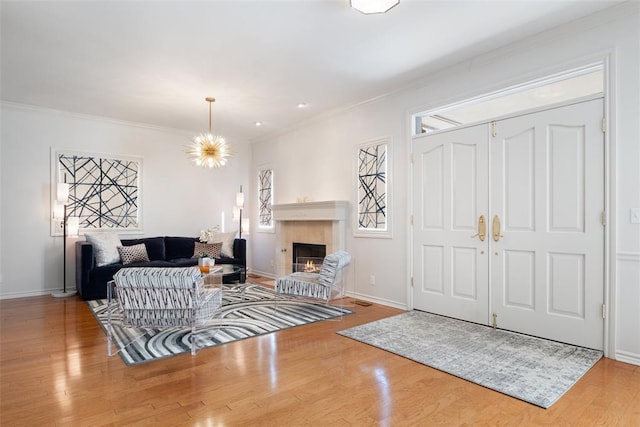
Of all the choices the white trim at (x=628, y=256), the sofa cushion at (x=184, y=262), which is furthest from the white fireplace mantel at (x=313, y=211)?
the white trim at (x=628, y=256)

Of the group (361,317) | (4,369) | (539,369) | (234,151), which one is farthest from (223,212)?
(539,369)

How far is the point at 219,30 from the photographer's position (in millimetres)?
3350

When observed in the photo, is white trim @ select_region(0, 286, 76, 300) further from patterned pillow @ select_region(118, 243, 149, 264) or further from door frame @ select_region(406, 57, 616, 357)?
door frame @ select_region(406, 57, 616, 357)

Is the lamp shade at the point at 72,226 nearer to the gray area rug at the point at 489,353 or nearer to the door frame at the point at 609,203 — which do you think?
the gray area rug at the point at 489,353

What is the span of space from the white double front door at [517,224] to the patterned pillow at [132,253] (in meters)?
4.23

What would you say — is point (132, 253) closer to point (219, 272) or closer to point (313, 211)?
point (219, 272)

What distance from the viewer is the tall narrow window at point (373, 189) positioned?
16.5 ft

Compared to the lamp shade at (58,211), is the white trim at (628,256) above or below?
below

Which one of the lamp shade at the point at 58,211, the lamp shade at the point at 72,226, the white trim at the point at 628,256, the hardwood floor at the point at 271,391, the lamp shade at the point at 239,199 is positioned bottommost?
the hardwood floor at the point at 271,391

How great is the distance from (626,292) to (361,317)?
2.51m

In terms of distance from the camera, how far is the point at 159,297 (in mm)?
3059

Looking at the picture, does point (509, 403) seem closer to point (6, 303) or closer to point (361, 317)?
point (361, 317)

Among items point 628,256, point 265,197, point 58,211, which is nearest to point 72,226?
point 58,211

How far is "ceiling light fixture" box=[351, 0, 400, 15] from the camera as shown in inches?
109
